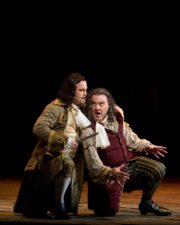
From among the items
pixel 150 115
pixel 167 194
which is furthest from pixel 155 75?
pixel 167 194

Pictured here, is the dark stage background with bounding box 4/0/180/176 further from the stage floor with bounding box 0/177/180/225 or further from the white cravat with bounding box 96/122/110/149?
the white cravat with bounding box 96/122/110/149

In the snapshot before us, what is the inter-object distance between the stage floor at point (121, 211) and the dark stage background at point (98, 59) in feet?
13.9

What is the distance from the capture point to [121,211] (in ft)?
27.0

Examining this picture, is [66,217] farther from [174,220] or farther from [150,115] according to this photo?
[150,115]

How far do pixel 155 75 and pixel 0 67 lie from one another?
9.36ft

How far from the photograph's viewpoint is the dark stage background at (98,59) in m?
15.1

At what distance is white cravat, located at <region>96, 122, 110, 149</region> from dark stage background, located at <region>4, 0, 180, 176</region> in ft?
22.9

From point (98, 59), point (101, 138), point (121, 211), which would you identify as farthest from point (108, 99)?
point (98, 59)

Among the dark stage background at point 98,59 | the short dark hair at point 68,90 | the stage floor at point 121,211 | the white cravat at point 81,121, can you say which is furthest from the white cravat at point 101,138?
the dark stage background at point 98,59

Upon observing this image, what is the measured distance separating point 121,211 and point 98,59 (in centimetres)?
755

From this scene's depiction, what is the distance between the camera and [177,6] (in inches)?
→ 585

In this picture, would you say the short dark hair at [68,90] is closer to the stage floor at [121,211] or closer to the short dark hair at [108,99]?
the short dark hair at [108,99]

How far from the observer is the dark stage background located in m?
15.1

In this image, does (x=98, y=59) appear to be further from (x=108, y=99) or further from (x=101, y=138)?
(x=101, y=138)
